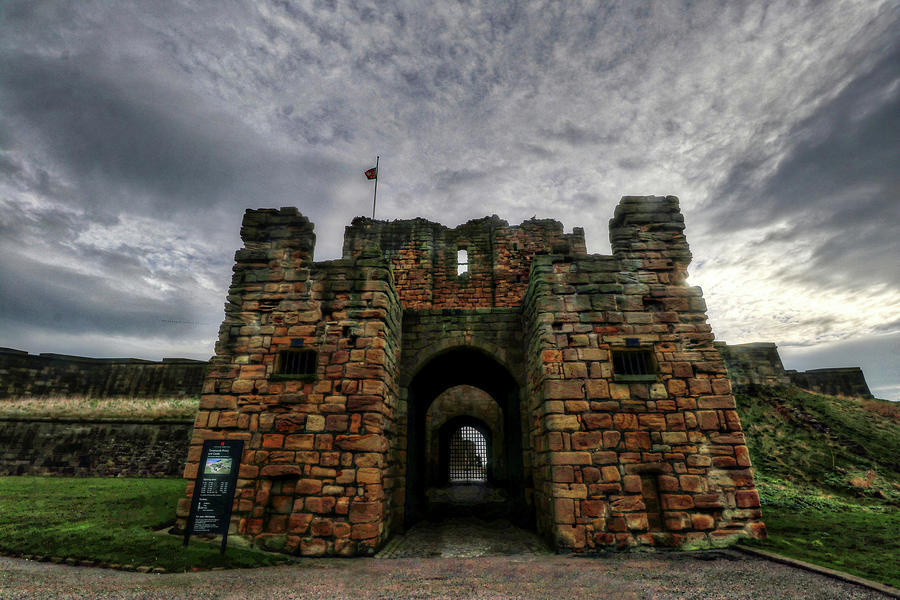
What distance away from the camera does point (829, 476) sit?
10195mm

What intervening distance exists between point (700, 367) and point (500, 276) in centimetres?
803

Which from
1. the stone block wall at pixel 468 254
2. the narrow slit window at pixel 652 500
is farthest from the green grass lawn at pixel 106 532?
the stone block wall at pixel 468 254

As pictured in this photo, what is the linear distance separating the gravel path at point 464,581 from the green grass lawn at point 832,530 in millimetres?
736

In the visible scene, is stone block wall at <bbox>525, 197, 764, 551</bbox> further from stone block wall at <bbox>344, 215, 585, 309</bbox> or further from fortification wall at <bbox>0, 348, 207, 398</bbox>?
fortification wall at <bbox>0, 348, 207, 398</bbox>

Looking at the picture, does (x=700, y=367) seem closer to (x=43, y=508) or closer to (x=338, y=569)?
(x=338, y=569)

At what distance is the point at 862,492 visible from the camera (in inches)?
365

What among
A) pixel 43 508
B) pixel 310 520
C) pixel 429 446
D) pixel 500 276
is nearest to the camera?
pixel 310 520

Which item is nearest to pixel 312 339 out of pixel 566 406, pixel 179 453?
pixel 566 406

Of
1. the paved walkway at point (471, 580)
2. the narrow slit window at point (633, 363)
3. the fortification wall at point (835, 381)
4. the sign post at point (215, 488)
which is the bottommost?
the paved walkway at point (471, 580)

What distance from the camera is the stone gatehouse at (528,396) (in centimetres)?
597

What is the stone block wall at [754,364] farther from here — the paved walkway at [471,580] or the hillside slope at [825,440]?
the paved walkway at [471,580]

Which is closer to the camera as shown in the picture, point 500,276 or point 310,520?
point 310,520

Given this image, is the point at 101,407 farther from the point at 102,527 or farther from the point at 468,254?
the point at 468,254

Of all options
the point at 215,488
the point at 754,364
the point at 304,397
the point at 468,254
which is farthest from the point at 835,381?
the point at 215,488
